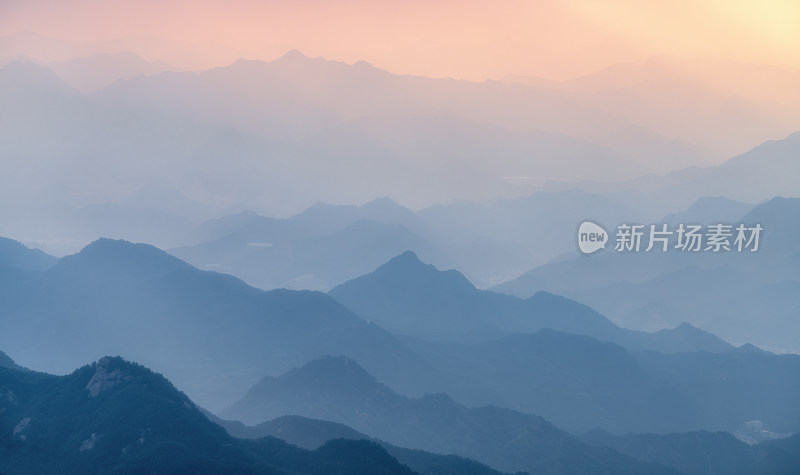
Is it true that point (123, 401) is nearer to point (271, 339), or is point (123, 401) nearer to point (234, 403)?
point (234, 403)

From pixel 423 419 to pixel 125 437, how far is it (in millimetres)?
70176

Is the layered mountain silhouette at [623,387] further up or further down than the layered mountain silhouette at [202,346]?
further down

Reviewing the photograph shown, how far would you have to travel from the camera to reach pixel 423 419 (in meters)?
144

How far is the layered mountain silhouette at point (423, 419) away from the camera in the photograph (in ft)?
423

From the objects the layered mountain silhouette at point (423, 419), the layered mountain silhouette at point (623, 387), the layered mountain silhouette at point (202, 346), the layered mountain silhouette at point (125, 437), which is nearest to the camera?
the layered mountain silhouette at point (125, 437)

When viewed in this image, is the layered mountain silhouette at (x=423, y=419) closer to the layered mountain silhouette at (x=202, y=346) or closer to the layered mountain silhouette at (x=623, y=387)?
the layered mountain silhouette at (x=202, y=346)

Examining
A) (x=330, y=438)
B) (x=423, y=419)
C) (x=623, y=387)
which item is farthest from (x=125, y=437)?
A: (x=623, y=387)

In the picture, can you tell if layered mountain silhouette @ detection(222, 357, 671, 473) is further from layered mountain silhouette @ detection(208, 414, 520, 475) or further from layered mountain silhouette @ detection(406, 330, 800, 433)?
layered mountain silhouette @ detection(406, 330, 800, 433)

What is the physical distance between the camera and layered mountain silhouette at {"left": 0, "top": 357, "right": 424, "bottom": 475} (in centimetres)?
7900

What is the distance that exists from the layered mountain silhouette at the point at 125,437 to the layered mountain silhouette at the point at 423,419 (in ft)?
147

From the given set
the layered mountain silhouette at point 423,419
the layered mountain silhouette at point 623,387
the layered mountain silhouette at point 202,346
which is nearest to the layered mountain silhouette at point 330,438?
the layered mountain silhouette at point 423,419

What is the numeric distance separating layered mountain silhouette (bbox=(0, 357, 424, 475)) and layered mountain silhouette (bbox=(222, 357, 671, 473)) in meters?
44.7

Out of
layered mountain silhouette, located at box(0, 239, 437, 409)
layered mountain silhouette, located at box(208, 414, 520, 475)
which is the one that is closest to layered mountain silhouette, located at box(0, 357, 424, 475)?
layered mountain silhouette, located at box(208, 414, 520, 475)

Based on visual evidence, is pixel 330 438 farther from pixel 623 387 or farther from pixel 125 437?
pixel 623 387
